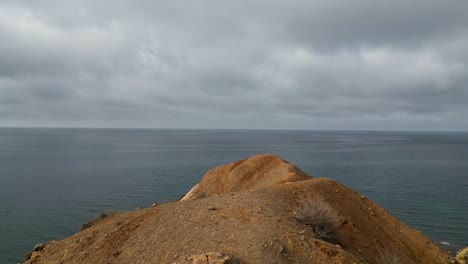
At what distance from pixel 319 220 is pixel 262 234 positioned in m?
4.57

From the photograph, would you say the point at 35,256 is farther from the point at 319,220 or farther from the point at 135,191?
the point at 135,191

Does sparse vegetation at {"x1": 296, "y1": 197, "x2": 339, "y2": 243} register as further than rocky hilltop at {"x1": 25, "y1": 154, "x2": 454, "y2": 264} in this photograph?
Yes

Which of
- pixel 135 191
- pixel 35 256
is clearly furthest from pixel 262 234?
pixel 135 191

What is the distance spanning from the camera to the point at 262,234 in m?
17.8

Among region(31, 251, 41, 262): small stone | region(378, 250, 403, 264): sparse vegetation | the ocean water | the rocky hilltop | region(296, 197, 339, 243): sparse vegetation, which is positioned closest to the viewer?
the rocky hilltop

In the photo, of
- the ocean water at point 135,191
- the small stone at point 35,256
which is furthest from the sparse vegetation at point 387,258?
the small stone at point 35,256

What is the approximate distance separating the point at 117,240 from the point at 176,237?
166 inches

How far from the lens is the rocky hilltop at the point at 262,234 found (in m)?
16.9

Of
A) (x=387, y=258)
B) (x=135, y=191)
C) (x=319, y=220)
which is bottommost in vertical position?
(x=135, y=191)

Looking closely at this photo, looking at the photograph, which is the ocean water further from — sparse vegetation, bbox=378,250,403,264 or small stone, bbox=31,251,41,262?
sparse vegetation, bbox=378,250,403,264

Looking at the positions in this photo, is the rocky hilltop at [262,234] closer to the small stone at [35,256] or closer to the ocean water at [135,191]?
the small stone at [35,256]

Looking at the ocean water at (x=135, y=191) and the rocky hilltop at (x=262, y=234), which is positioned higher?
the rocky hilltop at (x=262, y=234)

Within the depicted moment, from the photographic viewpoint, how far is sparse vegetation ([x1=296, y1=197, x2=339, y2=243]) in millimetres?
20594

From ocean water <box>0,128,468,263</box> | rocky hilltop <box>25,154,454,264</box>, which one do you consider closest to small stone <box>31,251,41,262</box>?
rocky hilltop <box>25,154,454,264</box>
